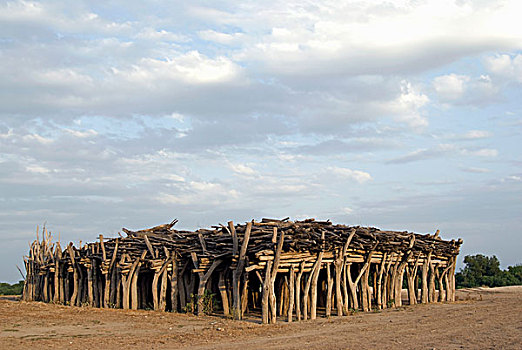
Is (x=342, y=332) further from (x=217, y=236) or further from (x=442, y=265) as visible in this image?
(x=442, y=265)

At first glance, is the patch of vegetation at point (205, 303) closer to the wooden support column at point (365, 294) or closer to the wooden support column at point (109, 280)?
the wooden support column at point (109, 280)

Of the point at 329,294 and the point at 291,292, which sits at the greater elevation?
the point at 291,292

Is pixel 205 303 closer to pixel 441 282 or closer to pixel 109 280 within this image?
pixel 109 280

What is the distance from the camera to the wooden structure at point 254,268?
640 inches

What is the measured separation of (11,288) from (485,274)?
2997cm

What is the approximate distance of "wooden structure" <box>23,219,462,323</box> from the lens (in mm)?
16266

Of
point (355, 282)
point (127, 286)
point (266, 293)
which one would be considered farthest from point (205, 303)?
point (355, 282)

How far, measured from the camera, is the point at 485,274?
3600 cm

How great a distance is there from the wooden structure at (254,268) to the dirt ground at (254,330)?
0.95m

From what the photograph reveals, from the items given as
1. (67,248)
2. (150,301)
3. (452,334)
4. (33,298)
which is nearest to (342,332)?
(452,334)

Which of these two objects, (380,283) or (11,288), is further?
(11,288)

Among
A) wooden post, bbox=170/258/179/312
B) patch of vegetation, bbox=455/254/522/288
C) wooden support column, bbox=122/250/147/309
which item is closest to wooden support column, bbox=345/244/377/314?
wooden post, bbox=170/258/179/312

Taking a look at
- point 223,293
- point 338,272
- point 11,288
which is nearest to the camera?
point 223,293

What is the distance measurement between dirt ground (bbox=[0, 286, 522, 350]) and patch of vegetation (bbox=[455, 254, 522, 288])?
649 inches
